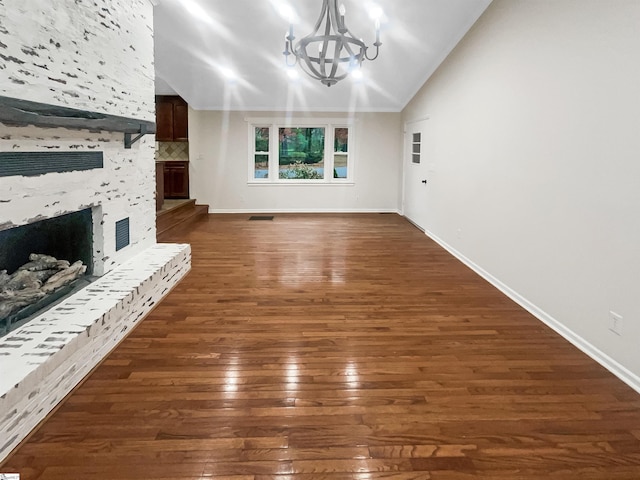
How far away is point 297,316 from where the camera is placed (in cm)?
357

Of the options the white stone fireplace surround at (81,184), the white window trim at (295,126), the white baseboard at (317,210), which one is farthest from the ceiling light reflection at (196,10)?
the white baseboard at (317,210)

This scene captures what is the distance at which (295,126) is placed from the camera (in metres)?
9.47

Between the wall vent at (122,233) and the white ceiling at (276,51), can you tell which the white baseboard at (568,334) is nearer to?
the white ceiling at (276,51)

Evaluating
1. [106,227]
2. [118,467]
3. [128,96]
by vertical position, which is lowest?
[118,467]

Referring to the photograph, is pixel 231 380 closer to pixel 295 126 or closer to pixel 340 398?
pixel 340 398

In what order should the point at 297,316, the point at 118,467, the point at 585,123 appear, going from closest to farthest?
the point at 118,467, the point at 585,123, the point at 297,316

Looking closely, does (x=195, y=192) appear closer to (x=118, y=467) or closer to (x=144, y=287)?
(x=144, y=287)

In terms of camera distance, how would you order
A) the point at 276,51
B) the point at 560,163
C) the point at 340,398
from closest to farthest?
the point at 340,398 < the point at 560,163 < the point at 276,51

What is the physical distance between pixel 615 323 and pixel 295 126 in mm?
7666

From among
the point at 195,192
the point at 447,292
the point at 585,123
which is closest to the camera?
the point at 585,123

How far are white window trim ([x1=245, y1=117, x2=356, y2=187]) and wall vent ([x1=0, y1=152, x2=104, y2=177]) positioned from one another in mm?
6331

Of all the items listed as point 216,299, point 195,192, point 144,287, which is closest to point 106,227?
point 144,287

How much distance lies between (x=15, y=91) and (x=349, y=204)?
7.75 metres

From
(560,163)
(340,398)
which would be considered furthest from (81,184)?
(560,163)
